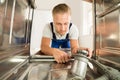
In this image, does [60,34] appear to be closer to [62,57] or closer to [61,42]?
[61,42]

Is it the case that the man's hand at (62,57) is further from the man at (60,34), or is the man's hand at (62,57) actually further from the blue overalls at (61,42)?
the blue overalls at (61,42)

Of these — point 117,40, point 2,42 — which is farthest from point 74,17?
point 2,42

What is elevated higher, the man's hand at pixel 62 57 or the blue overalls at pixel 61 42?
the blue overalls at pixel 61 42

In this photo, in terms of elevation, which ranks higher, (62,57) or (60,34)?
(60,34)

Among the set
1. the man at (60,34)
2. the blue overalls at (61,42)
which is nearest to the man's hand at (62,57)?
the man at (60,34)

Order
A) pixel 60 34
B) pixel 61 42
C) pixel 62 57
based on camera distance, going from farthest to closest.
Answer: pixel 61 42 → pixel 60 34 → pixel 62 57

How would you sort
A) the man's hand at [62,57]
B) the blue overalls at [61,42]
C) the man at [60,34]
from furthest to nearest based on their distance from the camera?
the blue overalls at [61,42] < the man at [60,34] < the man's hand at [62,57]

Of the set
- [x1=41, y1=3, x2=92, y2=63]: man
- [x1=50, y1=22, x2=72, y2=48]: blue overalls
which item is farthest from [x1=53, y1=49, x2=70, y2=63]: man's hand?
[x1=50, y1=22, x2=72, y2=48]: blue overalls

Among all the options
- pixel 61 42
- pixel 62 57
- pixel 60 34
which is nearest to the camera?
pixel 62 57

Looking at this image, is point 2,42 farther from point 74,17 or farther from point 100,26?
point 74,17

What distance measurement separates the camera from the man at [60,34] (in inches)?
42.6

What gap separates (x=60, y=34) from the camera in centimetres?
136

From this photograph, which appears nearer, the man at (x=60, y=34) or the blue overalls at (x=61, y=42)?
the man at (x=60, y=34)

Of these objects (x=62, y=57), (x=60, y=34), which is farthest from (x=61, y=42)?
(x=62, y=57)
